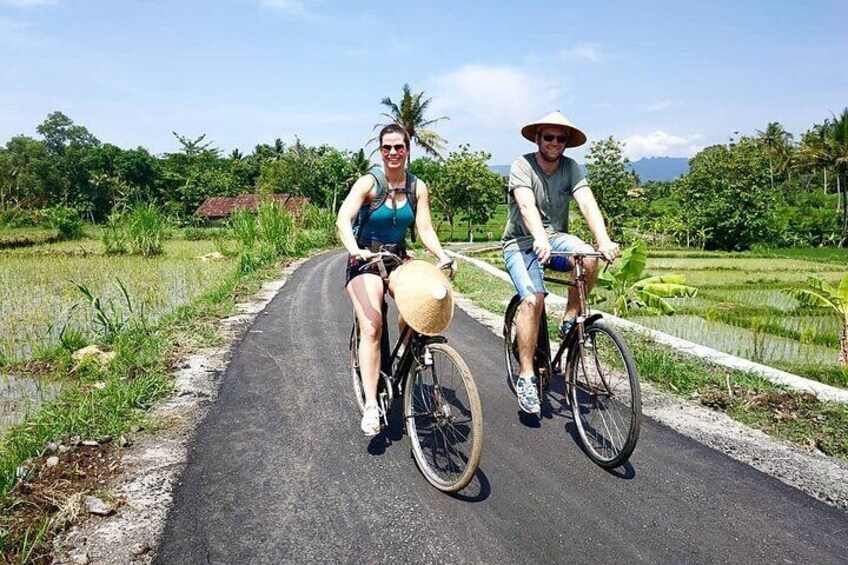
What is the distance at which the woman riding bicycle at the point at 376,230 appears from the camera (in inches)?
131

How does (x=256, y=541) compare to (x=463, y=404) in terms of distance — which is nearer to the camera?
(x=256, y=541)

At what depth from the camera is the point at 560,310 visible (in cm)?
825

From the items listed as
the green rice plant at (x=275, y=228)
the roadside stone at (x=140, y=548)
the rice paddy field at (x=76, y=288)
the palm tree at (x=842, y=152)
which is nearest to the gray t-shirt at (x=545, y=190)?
the roadside stone at (x=140, y=548)

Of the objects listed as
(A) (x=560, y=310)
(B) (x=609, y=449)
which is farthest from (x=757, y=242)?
(B) (x=609, y=449)

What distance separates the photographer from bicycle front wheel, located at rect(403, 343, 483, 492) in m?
2.91

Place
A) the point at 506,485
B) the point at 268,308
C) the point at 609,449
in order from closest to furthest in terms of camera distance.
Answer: the point at 506,485 < the point at 609,449 < the point at 268,308

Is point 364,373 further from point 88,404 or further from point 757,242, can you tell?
point 757,242

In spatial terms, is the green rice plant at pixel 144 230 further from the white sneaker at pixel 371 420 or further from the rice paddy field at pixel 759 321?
the white sneaker at pixel 371 420

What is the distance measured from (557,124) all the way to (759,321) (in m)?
8.08

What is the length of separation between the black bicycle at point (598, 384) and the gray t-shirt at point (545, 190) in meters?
0.53

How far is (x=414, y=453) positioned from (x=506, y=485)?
0.55 meters

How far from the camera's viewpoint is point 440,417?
3133 mm

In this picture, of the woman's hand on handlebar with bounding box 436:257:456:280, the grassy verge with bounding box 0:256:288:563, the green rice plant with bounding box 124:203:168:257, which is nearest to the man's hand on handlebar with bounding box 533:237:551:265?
the woman's hand on handlebar with bounding box 436:257:456:280

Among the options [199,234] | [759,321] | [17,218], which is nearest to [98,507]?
[759,321]
